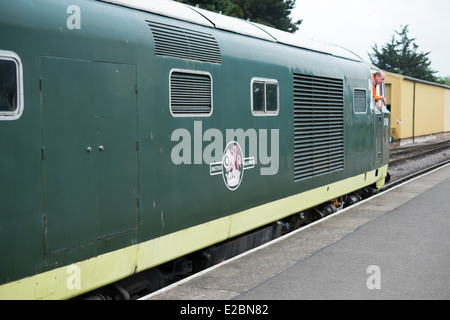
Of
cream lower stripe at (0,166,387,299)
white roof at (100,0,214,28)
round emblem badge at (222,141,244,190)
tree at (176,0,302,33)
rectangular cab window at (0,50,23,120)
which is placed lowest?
→ cream lower stripe at (0,166,387,299)

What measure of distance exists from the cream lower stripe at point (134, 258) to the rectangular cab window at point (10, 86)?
1143mm

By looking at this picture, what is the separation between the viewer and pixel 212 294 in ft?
16.6

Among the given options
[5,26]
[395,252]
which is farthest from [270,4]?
[5,26]

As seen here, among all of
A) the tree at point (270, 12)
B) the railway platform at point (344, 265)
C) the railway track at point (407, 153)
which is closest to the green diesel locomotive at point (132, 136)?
the railway platform at point (344, 265)

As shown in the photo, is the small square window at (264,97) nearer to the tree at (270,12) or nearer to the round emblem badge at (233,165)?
the round emblem badge at (233,165)

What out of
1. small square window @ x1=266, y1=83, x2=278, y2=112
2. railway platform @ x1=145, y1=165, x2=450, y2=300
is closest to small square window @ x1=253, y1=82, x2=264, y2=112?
small square window @ x1=266, y1=83, x2=278, y2=112

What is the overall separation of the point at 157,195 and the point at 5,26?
6.63 ft

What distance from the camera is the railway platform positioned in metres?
5.09

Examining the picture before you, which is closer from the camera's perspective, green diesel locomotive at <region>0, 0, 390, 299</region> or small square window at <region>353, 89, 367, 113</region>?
green diesel locomotive at <region>0, 0, 390, 299</region>

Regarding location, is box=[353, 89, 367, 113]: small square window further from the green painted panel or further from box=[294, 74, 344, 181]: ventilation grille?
the green painted panel

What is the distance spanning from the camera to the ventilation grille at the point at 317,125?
768 cm

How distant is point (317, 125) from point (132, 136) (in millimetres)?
4371

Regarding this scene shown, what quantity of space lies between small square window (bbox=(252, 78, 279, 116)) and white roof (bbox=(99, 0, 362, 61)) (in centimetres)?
64
